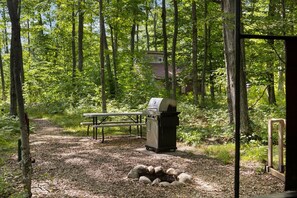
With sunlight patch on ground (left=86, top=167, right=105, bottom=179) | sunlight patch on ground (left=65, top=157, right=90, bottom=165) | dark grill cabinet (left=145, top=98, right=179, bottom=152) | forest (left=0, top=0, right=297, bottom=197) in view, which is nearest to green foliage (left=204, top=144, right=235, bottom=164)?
forest (left=0, top=0, right=297, bottom=197)

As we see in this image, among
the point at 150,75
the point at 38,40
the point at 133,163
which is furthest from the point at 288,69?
the point at 38,40

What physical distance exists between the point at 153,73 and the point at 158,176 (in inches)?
530

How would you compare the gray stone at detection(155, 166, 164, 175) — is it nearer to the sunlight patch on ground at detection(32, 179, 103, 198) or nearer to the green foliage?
the sunlight patch on ground at detection(32, 179, 103, 198)

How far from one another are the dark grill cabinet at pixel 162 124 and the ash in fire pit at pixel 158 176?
1807 millimetres

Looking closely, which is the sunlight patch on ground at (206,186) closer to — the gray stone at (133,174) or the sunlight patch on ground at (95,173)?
the gray stone at (133,174)

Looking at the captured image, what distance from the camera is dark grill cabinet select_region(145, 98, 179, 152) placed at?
25.3 feet

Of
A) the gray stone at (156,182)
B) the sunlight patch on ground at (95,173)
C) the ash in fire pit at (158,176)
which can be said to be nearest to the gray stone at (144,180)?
the ash in fire pit at (158,176)

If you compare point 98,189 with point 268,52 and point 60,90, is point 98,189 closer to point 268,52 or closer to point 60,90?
point 268,52

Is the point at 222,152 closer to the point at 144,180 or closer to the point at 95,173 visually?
the point at 144,180

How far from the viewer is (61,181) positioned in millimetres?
5473

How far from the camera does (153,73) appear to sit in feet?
62.5

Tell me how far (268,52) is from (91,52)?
66.4 feet

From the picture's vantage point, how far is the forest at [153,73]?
7.84 m

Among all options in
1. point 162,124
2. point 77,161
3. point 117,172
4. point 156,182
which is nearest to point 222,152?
point 162,124
